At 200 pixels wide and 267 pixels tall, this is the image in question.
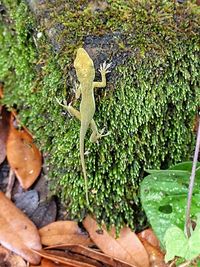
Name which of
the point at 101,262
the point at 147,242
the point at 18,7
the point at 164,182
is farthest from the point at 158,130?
the point at 18,7

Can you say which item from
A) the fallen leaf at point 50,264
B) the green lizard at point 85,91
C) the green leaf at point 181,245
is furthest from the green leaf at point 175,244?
the fallen leaf at point 50,264

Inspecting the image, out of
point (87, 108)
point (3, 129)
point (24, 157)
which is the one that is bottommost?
point (24, 157)

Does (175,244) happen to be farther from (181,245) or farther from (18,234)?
(18,234)

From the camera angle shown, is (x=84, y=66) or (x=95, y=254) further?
(x=95, y=254)

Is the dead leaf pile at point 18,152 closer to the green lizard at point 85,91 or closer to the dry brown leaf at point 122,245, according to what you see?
the dry brown leaf at point 122,245

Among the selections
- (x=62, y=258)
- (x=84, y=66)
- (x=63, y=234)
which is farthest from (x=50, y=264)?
(x=84, y=66)

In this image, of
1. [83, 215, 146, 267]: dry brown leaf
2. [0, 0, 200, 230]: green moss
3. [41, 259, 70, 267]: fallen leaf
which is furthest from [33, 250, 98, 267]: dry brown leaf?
[0, 0, 200, 230]: green moss

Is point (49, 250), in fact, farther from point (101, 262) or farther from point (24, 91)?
point (24, 91)
